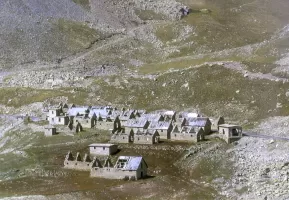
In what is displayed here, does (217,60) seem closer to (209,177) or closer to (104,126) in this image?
(104,126)

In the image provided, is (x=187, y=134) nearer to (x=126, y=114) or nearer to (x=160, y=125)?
(x=160, y=125)

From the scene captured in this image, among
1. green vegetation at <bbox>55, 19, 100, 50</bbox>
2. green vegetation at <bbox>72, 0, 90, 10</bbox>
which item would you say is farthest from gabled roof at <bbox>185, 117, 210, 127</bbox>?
green vegetation at <bbox>72, 0, 90, 10</bbox>

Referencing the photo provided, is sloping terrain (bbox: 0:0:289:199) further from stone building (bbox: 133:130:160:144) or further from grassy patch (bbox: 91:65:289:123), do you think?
stone building (bbox: 133:130:160:144)

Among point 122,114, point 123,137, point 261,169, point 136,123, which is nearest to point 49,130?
point 122,114

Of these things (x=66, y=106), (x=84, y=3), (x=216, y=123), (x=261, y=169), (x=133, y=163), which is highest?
(x=84, y=3)

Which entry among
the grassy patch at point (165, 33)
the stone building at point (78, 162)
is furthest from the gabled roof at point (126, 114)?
the grassy patch at point (165, 33)

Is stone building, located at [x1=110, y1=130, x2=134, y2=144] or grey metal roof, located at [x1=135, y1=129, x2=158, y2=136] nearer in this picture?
grey metal roof, located at [x1=135, y1=129, x2=158, y2=136]
